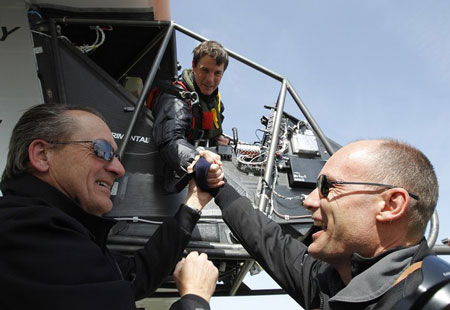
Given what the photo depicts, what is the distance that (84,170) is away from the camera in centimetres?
185

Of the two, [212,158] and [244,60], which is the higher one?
[244,60]

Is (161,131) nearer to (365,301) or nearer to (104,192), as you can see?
(104,192)

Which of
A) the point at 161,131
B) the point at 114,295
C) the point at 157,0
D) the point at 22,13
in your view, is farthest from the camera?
the point at 157,0

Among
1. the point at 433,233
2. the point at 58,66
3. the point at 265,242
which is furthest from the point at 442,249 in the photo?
the point at 58,66

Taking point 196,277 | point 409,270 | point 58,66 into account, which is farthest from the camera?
point 58,66

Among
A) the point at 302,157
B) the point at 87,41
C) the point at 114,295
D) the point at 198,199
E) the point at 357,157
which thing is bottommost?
the point at 302,157

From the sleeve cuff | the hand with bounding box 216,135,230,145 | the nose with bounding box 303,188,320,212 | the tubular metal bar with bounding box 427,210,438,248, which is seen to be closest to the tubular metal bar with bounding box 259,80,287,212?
the hand with bounding box 216,135,230,145

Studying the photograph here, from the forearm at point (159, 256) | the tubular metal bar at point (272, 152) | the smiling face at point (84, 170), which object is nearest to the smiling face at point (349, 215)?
the forearm at point (159, 256)

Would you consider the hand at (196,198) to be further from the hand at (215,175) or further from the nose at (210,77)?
the nose at (210,77)

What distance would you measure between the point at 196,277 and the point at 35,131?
1.04 metres

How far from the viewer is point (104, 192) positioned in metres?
1.89

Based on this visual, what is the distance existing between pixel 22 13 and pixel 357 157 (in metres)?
3.57

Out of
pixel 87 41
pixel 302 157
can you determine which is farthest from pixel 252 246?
pixel 87 41

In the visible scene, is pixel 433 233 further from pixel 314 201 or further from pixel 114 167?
pixel 114 167
